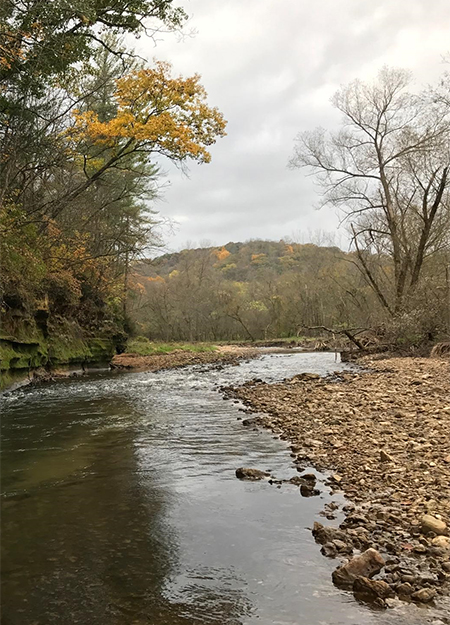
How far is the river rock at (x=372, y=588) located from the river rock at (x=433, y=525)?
0.92 metres

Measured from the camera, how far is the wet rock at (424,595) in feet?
9.73

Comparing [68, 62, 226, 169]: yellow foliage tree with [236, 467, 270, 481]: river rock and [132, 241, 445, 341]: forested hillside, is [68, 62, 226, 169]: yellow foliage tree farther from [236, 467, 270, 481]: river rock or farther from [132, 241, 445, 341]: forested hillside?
[132, 241, 445, 341]: forested hillside

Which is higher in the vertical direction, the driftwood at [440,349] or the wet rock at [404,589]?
the driftwood at [440,349]

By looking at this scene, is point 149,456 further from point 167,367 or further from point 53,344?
point 167,367

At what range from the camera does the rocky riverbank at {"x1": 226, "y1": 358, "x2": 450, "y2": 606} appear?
133 inches

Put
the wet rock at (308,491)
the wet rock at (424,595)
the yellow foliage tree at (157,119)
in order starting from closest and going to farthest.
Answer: the wet rock at (424,595), the wet rock at (308,491), the yellow foliage tree at (157,119)

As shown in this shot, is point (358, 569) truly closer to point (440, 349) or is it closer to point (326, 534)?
point (326, 534)

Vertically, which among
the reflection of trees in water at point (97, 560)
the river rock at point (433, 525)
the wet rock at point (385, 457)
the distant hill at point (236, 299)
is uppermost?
the distant hill at point (236, 299)

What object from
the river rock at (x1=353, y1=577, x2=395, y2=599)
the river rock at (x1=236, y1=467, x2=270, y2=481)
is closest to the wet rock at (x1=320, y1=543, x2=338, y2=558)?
the river rock at (x1=353, y1=577, x2=395, y2=599)

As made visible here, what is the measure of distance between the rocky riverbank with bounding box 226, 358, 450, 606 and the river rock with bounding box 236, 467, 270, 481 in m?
0.53

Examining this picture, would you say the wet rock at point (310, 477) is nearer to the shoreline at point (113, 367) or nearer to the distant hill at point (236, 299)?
the shoreline at point (113, 367)

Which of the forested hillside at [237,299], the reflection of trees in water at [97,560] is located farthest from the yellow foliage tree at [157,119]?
the forested hillside at [237,299]

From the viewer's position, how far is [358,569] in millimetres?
3293

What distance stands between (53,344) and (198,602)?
664 inches
